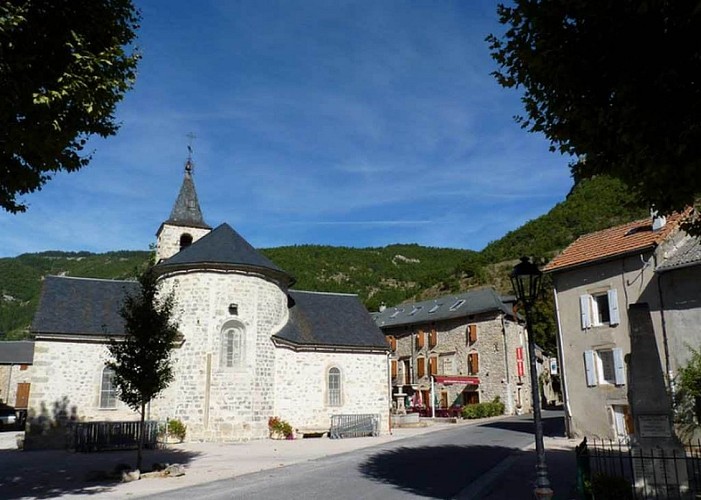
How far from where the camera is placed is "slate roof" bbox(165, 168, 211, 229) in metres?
27.1

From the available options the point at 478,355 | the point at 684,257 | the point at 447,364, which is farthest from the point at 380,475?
the point at 447,364

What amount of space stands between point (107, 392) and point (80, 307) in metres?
3.82

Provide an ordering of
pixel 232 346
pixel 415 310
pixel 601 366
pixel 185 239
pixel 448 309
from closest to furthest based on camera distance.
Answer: pixel 601 366, pixel 232 346, pixel 185 239, pixel 448 309, pixel 415 310

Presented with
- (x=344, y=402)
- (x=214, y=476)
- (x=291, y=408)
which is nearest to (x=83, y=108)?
(x=214, y=476)

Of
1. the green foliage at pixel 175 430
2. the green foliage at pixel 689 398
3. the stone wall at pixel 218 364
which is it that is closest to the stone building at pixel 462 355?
the stone wall at pixel 218 364

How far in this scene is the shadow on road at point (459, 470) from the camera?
9.91 metres

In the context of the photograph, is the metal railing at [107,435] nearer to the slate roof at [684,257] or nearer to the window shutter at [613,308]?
the window shutter at [613,308]

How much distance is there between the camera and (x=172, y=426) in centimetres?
1931

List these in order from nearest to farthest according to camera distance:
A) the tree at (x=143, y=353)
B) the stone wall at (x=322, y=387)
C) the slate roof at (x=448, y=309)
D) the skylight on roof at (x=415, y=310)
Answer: the tree at (x=143, y=353)
the stone wall at (x=322, y=387)
the slate roof at (x=448, y=309)
the skylight on roof at (x=415, y=310)

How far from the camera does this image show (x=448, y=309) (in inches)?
1486

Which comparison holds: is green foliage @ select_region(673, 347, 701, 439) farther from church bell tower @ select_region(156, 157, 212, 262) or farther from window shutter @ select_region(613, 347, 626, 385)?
church bell tower @ select_region(156, 157, 212, 262)

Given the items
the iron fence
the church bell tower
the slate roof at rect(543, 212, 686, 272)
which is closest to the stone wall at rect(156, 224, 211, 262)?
the church bell tower

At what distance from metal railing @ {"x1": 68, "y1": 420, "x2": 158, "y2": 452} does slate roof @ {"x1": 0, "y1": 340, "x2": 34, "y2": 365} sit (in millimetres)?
25358

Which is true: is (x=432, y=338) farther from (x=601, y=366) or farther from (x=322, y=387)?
(x=601, y=366)
